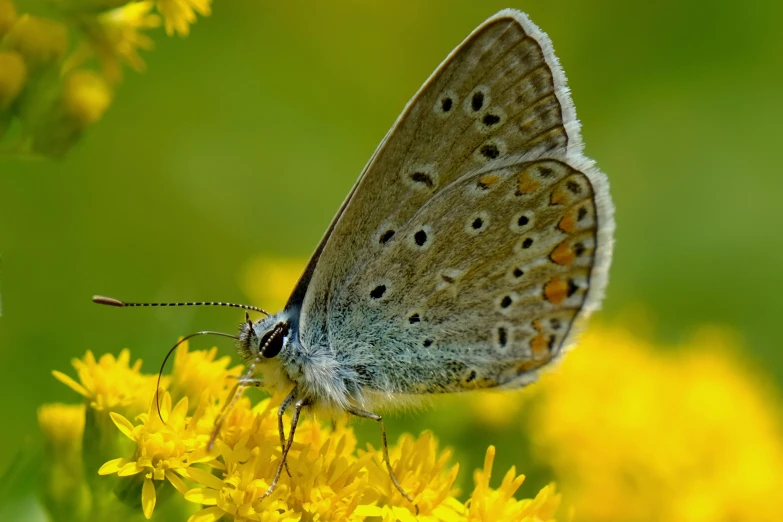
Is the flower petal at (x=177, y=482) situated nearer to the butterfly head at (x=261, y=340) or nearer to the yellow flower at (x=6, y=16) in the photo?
the butterfly head at (x=261, y=340)

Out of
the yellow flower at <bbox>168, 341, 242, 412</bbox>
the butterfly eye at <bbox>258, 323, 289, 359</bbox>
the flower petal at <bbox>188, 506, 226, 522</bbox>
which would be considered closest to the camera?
the flower petal at <bbox>188, 506, 226, 522</bbox>

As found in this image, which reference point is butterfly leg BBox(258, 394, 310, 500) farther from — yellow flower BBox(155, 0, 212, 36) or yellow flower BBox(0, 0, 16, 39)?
yellow flower BBox(0, 0, 16, 39)

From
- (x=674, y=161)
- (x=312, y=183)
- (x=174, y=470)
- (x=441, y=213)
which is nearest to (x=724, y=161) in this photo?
(x=674, y=161)

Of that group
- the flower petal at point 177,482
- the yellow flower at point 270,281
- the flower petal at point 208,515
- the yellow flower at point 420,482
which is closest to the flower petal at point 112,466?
the flower petal at point 177,482

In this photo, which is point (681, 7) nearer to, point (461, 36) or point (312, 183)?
point (461, 36)

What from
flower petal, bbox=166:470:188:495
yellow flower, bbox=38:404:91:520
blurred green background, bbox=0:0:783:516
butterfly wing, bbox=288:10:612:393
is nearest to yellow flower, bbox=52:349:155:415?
yellow flower, bbox=38:404:91:520
